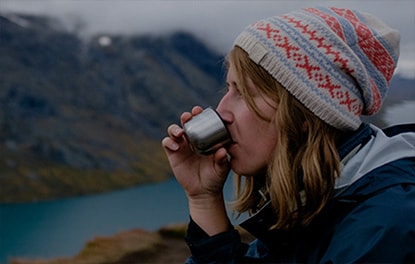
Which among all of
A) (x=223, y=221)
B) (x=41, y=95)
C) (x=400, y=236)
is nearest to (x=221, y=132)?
(x=223, y=221)

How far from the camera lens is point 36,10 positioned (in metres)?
136

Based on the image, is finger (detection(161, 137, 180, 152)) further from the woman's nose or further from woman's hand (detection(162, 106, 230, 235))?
the woman's nose

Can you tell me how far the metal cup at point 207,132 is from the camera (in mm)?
1576

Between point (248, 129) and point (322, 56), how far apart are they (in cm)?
31

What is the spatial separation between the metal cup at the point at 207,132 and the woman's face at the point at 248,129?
0.09 feet

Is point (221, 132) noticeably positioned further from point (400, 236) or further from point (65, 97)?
point (65, 97)

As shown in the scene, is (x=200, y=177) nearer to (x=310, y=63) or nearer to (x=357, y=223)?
(x=310, y=63)

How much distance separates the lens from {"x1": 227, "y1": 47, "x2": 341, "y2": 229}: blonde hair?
1.44 metres

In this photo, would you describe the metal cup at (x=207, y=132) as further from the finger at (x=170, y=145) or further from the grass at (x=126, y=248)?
the grass at (x=126, y=248)

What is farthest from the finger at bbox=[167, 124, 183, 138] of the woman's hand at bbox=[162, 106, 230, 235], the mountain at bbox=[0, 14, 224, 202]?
the mountain at bbox=[0, 14, 224, 202]

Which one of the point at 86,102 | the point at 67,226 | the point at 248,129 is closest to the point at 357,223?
the point at 248,129

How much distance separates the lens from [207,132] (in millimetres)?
1606

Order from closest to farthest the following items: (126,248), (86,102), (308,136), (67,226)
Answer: (308,136)
(126,248)
(67,226)
(86,102)

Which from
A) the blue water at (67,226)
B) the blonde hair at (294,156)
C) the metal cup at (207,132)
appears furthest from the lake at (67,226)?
the blonde hair at (294,156)
